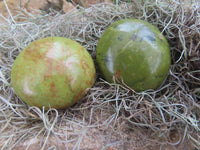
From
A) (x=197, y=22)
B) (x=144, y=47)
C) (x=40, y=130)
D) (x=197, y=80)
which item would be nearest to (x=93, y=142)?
(x=40, y=130)

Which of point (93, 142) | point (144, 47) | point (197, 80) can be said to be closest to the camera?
point (93, 142)

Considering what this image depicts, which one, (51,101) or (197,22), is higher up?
(197,22)

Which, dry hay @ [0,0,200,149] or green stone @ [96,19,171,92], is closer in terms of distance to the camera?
dry hay @ [0,0,200,149]

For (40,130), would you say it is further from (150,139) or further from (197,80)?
(197,80)

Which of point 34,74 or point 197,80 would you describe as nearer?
point 34,74

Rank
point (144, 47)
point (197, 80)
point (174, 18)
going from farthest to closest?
point (174, 18)
point (197, 80)
point (144, 47)

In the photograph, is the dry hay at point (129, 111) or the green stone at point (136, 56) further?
the green stone at point (136, 56)

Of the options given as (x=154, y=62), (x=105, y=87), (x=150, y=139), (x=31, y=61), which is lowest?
(x=150, y=139)

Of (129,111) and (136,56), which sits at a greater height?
(136,56)
